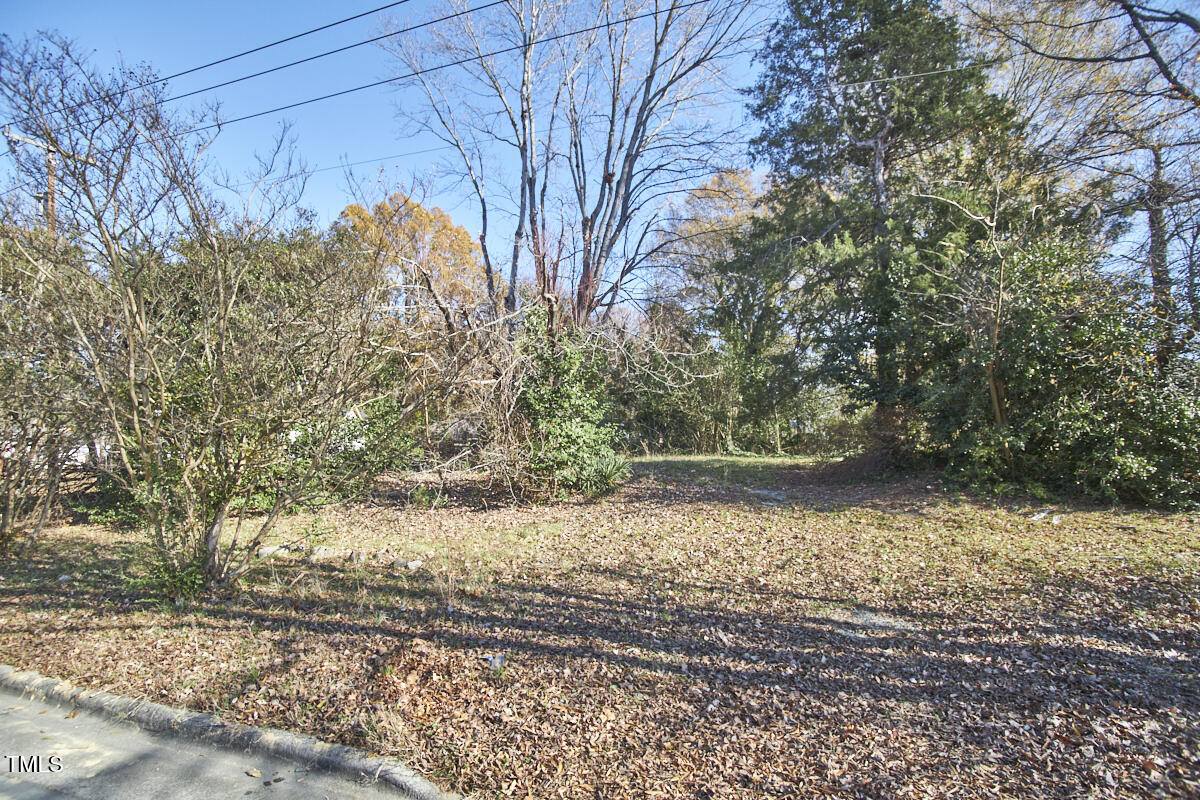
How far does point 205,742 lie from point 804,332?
11666 millimetres

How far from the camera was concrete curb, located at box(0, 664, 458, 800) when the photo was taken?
277 cm

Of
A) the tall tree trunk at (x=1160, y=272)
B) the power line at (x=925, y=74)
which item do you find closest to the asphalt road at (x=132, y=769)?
the tall tree trunk at (x=1160, y=272)

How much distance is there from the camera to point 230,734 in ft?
10.3

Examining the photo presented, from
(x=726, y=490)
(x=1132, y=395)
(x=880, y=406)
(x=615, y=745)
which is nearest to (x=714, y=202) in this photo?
(x=880, y=406)

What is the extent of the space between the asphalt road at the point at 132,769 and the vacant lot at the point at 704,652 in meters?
0.22

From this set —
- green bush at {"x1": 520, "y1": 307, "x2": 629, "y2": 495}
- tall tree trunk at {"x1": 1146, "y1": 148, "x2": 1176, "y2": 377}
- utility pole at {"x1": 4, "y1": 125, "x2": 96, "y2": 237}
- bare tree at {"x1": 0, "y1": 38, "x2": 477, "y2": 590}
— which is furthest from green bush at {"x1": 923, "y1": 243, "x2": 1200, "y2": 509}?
utility pole at {"x1": 4, "y1": 125, "x2": 96, "y2": 237}

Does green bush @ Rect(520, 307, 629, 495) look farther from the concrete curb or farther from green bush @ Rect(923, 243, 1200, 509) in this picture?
the concrete curb

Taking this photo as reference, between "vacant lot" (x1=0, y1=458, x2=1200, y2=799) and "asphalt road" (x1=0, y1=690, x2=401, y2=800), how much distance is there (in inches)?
8.5

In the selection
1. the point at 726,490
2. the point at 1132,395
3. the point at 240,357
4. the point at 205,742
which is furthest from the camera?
the point at 726,490

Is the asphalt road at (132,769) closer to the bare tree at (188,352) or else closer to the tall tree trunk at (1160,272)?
the bare tree at (188,352)

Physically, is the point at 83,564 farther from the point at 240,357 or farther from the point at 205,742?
the point at 205,742

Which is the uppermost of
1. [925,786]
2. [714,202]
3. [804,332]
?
[714,202]

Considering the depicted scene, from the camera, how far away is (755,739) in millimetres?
2949

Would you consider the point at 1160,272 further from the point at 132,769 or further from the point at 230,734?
the point at 132,769
